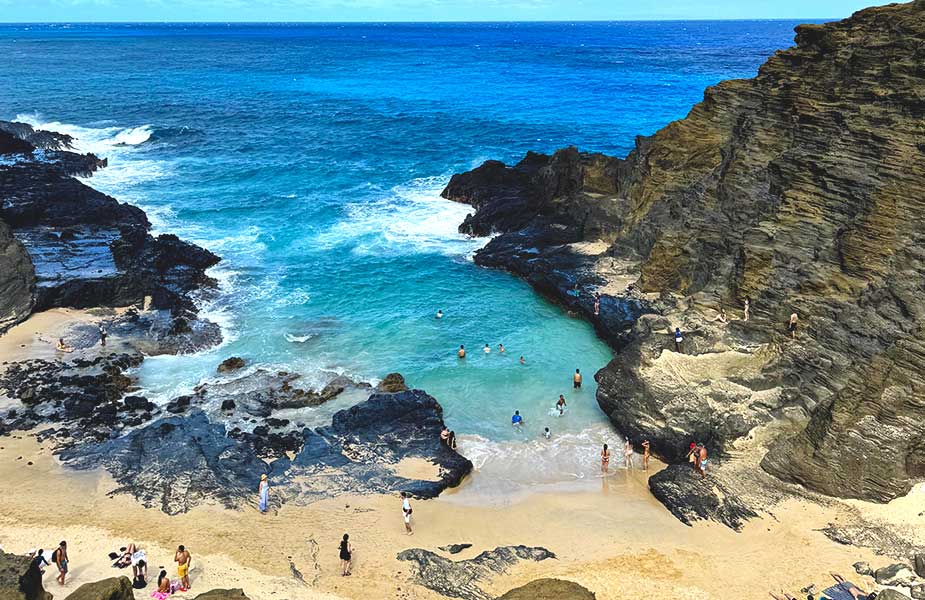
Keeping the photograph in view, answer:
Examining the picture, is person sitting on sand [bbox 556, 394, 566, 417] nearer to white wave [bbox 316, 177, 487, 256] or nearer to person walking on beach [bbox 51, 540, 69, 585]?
person walking on beach [bbox 51, 540, 69, 585]

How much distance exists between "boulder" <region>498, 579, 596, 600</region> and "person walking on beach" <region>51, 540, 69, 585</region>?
11.0 metres

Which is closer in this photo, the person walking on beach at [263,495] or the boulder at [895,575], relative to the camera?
the boulder at [895,575]

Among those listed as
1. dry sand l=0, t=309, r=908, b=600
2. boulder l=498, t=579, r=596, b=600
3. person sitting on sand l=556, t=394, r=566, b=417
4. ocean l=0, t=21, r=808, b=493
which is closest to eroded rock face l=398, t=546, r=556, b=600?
dry sand l=0, t=309, r=908, b=600

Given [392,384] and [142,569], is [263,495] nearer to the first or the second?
[142,569]

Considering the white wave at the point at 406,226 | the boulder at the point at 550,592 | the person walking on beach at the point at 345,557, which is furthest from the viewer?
the white wave at the point at 406,226

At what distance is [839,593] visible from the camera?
1742cm

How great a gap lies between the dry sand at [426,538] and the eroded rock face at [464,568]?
29 centimetres

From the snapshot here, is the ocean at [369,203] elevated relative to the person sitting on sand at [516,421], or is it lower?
elevated

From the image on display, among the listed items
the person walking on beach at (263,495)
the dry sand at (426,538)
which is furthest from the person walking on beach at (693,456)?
the person walking on beach at (263,495)

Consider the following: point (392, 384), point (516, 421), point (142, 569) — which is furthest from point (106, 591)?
point (516, 421)

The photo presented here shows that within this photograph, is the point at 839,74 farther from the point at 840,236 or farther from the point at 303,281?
the point at 303,281

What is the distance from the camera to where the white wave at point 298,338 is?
32938 millimetres

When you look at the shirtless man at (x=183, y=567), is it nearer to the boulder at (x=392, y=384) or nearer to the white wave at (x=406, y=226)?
the boulder at (x=392, y=384)

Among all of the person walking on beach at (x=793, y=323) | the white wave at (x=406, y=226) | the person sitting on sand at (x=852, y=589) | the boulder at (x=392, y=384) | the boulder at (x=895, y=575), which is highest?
the person walking on beach at (x=793, y=323)
